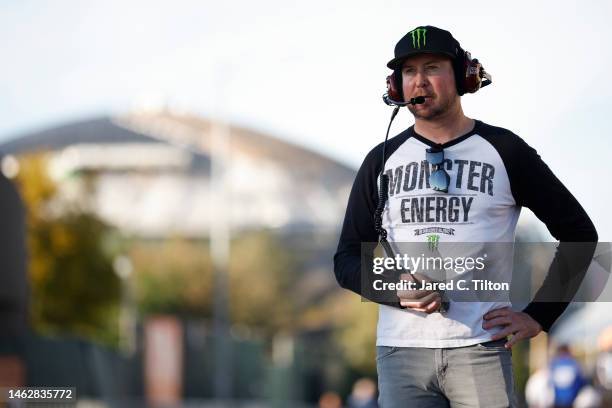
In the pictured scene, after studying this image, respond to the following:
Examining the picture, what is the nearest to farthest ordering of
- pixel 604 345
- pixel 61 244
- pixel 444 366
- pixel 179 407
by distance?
1. pixel 444 366
2. pixel 604 345
3. pixel 179 407
4. pixel 61 244

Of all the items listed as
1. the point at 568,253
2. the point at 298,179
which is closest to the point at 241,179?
the point at 298,179

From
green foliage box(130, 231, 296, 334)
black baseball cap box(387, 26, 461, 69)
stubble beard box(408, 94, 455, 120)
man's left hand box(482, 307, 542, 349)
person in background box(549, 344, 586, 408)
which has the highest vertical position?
black baseball cap box(387, 26, 461, 69)

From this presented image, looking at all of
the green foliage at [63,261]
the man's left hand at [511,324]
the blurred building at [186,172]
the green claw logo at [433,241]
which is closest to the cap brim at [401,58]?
the green claw logo at [433,241]

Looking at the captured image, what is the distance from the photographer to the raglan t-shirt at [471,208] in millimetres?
4375

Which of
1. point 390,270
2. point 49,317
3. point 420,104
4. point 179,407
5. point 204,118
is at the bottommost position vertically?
point 179,407

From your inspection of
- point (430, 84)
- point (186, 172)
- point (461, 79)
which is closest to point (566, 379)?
point (461, 79)

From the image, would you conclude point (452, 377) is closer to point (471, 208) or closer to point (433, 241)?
point (433, 241)

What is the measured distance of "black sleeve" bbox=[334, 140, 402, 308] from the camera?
459cm

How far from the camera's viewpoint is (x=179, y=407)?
39.7m

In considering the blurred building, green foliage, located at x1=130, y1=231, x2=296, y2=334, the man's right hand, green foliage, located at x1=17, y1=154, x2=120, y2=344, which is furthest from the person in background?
the blurred building

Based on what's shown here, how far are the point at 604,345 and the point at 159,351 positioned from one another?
32.6 meters

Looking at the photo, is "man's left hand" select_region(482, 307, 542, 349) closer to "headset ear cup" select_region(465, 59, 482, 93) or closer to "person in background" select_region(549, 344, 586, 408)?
"headset ear cup" select_region(465, 59, 482, 93)

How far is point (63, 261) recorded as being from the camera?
4338 cm

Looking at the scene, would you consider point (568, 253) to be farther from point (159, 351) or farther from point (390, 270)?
point (159, 351)
